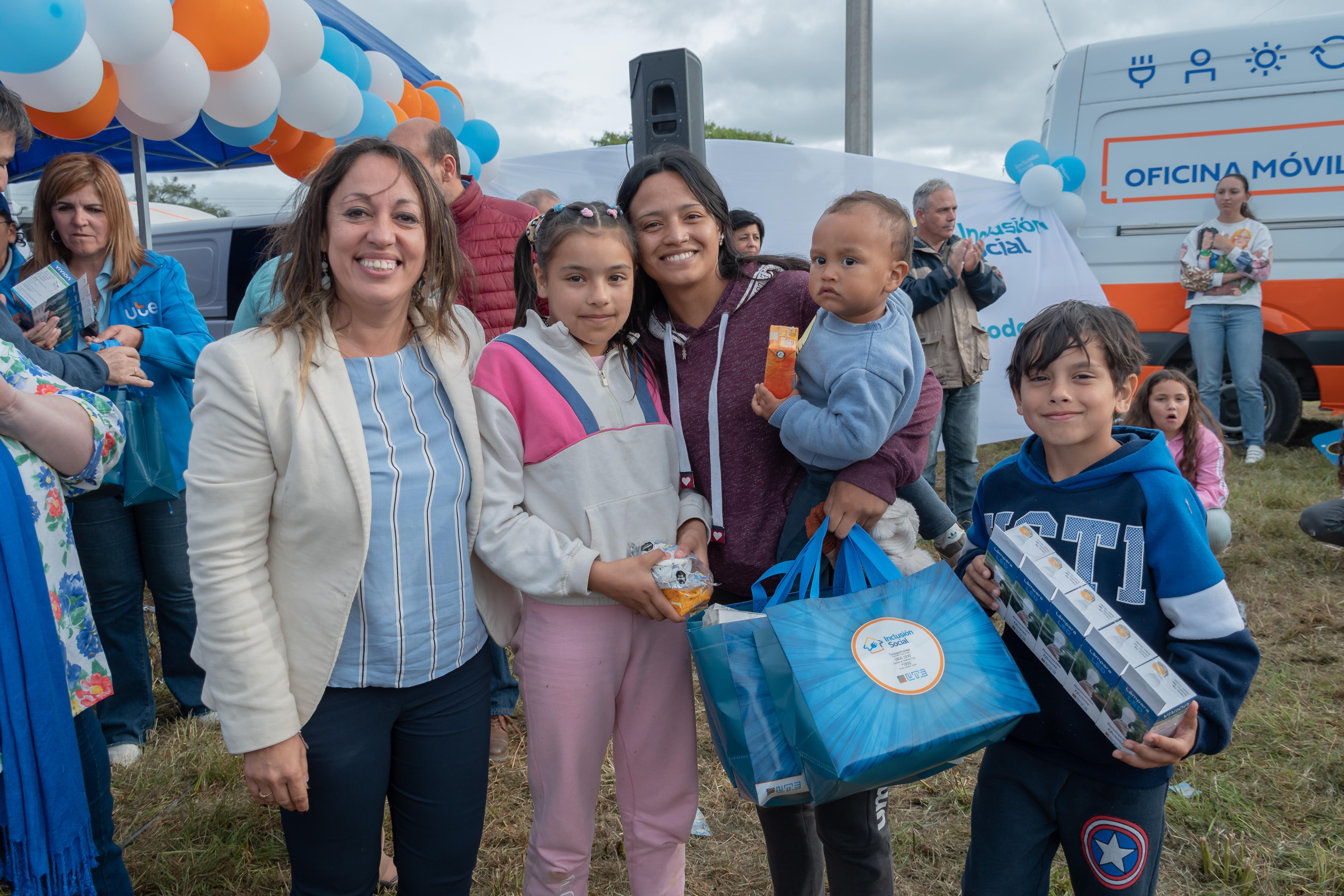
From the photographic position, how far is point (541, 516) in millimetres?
1569

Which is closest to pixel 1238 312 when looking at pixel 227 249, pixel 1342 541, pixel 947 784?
pixel 1342 541

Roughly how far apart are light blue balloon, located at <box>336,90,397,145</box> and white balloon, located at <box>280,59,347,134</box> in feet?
0.88

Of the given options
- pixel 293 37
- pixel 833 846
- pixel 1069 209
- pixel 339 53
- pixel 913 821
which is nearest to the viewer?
pixel 833 846

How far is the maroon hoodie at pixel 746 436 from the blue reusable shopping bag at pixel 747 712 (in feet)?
0.66

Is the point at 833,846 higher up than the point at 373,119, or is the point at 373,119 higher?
the point at 373,119

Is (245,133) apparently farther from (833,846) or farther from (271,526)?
(833,846)

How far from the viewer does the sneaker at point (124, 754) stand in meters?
2.80

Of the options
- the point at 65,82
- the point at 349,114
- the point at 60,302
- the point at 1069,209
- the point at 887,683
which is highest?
the point at 349,114

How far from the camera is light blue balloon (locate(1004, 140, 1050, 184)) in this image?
640 cm

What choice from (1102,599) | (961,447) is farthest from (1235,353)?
(1102,599)

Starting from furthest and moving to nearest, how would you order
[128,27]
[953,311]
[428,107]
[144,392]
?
1. [428,107]
2. [953,311]
3. [128,27]
4. [144,392]

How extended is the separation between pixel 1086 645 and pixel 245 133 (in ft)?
15.5

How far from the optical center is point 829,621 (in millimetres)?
1376

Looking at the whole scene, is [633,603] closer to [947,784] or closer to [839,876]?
[839,876]
